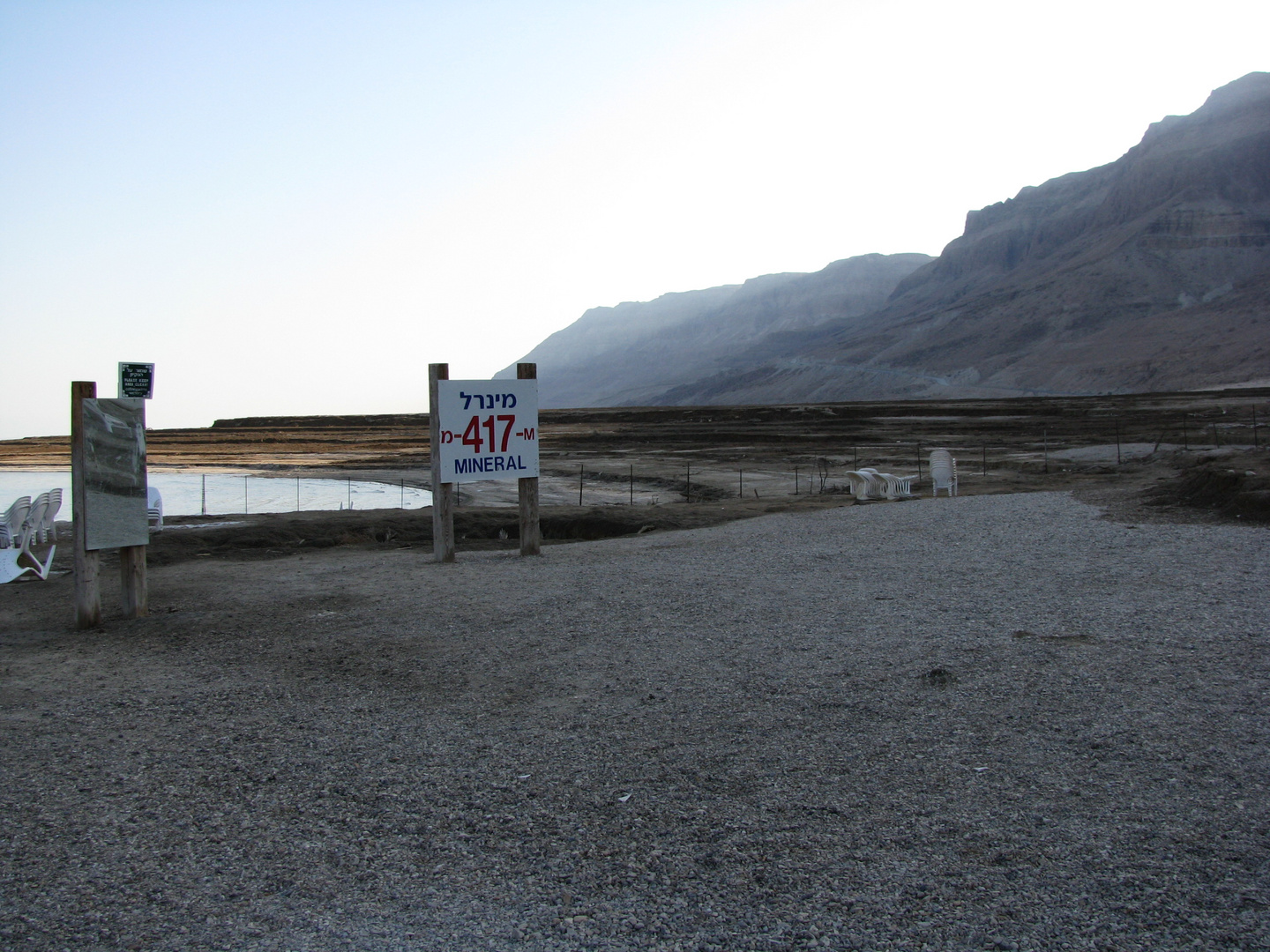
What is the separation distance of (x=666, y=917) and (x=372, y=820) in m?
1.52

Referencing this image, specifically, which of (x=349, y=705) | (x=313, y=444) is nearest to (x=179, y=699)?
(x=349, y=705)

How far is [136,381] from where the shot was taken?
9.38 m

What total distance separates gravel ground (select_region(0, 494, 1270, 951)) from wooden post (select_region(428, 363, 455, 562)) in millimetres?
2927

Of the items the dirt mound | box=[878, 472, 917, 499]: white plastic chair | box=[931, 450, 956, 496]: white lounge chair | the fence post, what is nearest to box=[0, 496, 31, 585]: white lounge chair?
the fence post

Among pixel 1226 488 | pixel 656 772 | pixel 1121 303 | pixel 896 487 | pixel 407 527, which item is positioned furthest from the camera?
pixel 1121 303

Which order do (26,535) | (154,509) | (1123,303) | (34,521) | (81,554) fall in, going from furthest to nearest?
(1123,303), (154,509), (34,521), (26,535), (81,554)

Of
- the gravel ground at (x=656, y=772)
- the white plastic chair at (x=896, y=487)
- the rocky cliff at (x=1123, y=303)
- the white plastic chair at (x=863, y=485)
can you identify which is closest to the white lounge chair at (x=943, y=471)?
the white plastic chair at (x=896, y=487)

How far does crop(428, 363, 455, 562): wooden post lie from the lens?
1193 centimetres

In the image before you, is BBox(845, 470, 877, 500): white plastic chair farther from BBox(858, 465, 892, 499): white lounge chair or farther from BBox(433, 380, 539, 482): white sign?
BBox(433, 380, 539, 482): white sign

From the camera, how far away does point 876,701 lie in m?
5.61

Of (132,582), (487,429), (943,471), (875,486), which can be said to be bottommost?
(132,582)

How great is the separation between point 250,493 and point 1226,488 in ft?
86.5

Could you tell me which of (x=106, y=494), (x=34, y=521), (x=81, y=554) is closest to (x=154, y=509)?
(x=34, y=521)

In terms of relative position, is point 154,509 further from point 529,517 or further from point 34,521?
point 529,517
